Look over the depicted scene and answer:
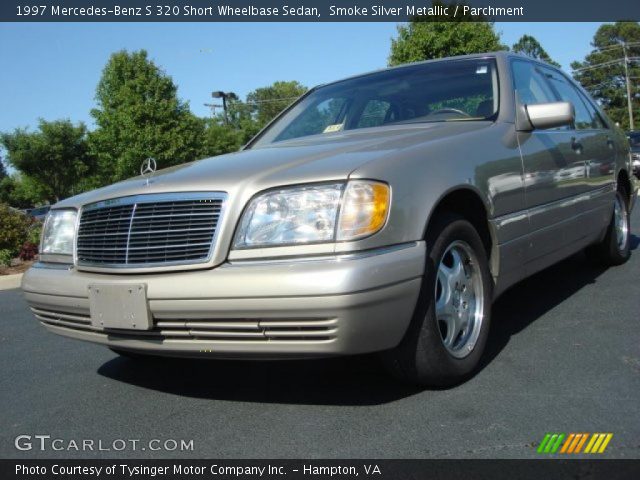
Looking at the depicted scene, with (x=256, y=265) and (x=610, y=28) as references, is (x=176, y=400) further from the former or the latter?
(x=610, y=28)

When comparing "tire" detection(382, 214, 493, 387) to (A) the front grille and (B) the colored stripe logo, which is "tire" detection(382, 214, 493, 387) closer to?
(B) the colored stripe logo

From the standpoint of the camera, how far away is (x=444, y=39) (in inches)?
719

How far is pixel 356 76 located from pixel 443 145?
69.4 inches

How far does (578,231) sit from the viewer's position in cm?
422

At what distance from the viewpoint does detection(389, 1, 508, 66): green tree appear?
60.3 ft

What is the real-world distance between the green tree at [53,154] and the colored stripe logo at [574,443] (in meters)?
35.5

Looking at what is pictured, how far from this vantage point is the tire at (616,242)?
5234mm

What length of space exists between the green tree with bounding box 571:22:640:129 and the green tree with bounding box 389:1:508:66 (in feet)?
195

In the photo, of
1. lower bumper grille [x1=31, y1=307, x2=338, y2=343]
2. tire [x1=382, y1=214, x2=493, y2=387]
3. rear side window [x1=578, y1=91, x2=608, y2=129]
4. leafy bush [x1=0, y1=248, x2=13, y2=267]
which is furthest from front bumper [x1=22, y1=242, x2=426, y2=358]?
leafy bush [x1=0, y1=248, x2=13, y2=267]

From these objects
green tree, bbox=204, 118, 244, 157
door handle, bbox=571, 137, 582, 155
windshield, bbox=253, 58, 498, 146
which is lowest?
door handle, bbox=571, 137, 582, 155

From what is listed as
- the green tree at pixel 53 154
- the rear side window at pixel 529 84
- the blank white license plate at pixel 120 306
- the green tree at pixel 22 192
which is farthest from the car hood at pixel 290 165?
the green tree at pixel 22 192

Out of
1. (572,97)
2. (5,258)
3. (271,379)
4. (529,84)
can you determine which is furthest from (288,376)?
(5,258)
